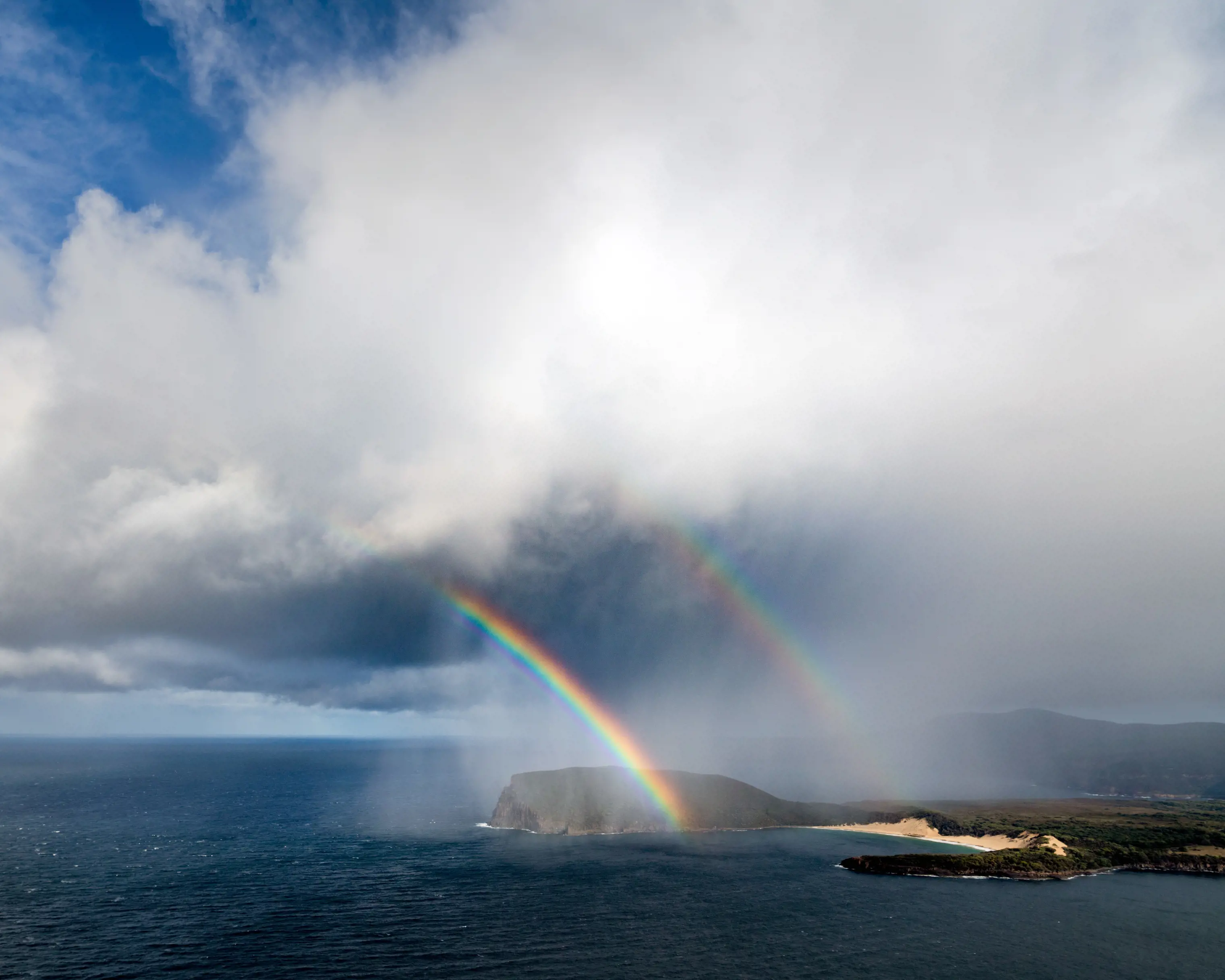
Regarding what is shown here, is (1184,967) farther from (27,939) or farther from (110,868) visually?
(110,868)

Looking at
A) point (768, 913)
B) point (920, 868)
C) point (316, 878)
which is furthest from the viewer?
point (920, 868)

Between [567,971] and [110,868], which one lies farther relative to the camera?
[110,868]

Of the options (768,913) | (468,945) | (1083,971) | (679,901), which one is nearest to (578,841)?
(679,901)

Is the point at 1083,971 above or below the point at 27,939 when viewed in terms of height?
below

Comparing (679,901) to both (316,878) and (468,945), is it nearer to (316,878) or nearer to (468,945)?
(468,945)

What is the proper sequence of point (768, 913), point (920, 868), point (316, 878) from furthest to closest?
point (920, 868), point (316, 878), point (768, 913)

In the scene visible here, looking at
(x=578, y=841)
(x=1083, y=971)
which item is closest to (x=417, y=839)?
(x=578, y=841)
